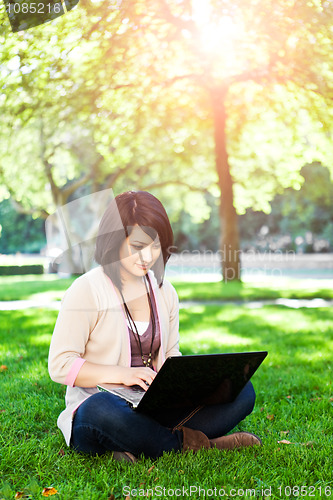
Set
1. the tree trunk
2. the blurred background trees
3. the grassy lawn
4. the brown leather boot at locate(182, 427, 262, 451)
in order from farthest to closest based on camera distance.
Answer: the tree trunk → the blurred background trees → the brown leather boot at locate(182, 427, 262, 451) → the grassy lawn

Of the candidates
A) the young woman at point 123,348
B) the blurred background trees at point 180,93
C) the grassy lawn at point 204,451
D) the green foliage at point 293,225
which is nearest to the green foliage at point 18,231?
the green foliage at point 293,225

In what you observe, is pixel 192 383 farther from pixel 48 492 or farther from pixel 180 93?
pixel 180 93

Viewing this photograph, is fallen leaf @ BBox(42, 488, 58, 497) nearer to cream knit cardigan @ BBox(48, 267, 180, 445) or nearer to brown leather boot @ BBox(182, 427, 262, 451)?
cream knit cardigan @ BBox(48, 267, 180, 445)

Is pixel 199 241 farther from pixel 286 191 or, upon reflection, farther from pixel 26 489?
pixel 26 489

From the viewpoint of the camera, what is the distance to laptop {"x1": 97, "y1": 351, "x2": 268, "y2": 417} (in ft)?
8.02

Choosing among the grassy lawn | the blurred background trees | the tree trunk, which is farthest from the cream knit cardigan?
the tree trunk

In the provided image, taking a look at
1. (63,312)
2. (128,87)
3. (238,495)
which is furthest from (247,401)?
(128,87)

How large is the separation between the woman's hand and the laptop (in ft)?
0.23

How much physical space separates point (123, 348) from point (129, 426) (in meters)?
0.44

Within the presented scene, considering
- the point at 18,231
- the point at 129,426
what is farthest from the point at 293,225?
the point at 129,426

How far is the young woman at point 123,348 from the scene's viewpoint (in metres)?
2.73

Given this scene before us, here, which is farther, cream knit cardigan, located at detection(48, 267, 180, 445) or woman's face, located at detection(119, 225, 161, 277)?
woman's face, located at detection(119, 225, 161, 277)

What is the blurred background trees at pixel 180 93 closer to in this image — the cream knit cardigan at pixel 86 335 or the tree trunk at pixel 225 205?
the tree trunk at pixel 225 205

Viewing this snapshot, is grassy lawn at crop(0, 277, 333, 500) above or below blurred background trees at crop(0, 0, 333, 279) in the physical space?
below
